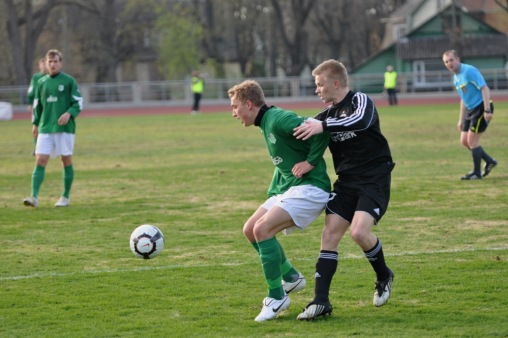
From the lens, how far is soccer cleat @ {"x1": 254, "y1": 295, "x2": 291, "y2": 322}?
6598 mm

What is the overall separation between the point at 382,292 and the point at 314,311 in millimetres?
628

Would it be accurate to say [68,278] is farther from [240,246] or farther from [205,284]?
[240,246]

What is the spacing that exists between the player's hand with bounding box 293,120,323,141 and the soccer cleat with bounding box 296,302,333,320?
1177mm

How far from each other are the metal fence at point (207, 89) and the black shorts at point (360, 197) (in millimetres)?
44763

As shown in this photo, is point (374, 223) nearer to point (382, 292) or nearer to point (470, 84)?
point (382, 292)

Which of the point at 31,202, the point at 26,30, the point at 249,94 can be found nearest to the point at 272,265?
the point at 249,94

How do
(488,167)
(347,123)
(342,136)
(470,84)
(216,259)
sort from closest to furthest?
1. (347,123)
2. (342,136)
3. (216,259)
4. (470,84)
5. (488,167)

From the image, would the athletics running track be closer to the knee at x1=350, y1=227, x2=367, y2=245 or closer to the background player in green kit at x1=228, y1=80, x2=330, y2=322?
the background player in green kit at x1=228, y1=80, x2=330, y2=322

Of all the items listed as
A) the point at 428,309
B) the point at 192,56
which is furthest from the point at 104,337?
the point at 192,56

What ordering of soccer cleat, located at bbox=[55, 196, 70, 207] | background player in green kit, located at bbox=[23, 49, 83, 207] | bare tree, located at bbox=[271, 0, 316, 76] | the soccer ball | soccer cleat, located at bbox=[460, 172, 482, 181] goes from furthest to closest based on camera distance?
bare tree, located at bbox=[271, 0, 316, 76] < soccer cleat, located at bbox=[460, 172, 482, 181] < soccer cleat, located at bbox=[55, 196, 70, 207] < background player in green kit, located at bbox=[23, 49, 83, 207] < the soccer ball

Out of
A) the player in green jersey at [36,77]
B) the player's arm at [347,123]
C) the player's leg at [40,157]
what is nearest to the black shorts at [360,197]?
the player's arm at [347,123]

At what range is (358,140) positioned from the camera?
677 cm

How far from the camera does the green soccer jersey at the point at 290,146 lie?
22.0 ft

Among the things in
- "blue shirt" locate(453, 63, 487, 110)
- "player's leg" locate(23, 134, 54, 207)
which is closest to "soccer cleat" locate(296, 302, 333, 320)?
"player's leg" locate(23, 134, 54, 207)
